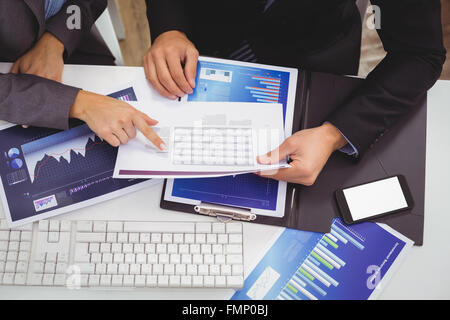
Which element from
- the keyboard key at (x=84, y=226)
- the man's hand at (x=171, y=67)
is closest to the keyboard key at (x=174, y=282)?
the keyboard key at (x=84, y=226)

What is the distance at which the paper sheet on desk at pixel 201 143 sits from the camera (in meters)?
0.74

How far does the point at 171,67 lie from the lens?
839 mm

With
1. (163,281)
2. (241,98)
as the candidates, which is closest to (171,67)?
(241,98)

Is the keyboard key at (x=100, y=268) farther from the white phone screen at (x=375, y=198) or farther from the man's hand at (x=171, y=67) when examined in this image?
the white phone screen at (x=375, y=198)

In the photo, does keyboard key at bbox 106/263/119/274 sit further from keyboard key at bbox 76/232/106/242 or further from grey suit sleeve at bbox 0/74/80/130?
grey suit sleeve at bbox 0/74/80/130

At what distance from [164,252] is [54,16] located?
2.25 ft

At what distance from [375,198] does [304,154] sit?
0.21 meters

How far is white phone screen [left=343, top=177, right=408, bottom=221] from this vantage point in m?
0.80

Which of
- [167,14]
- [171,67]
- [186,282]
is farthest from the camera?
[167,14]

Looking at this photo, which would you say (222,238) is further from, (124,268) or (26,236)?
(26,236)

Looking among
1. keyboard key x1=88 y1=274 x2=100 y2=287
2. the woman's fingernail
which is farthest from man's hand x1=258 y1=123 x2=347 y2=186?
keyboard key x1=88 y1=274 x2=100 y2=287

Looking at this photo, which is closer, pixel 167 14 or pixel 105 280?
pixel 105 280

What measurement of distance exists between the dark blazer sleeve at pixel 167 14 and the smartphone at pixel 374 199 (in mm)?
633

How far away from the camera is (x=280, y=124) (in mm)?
807
